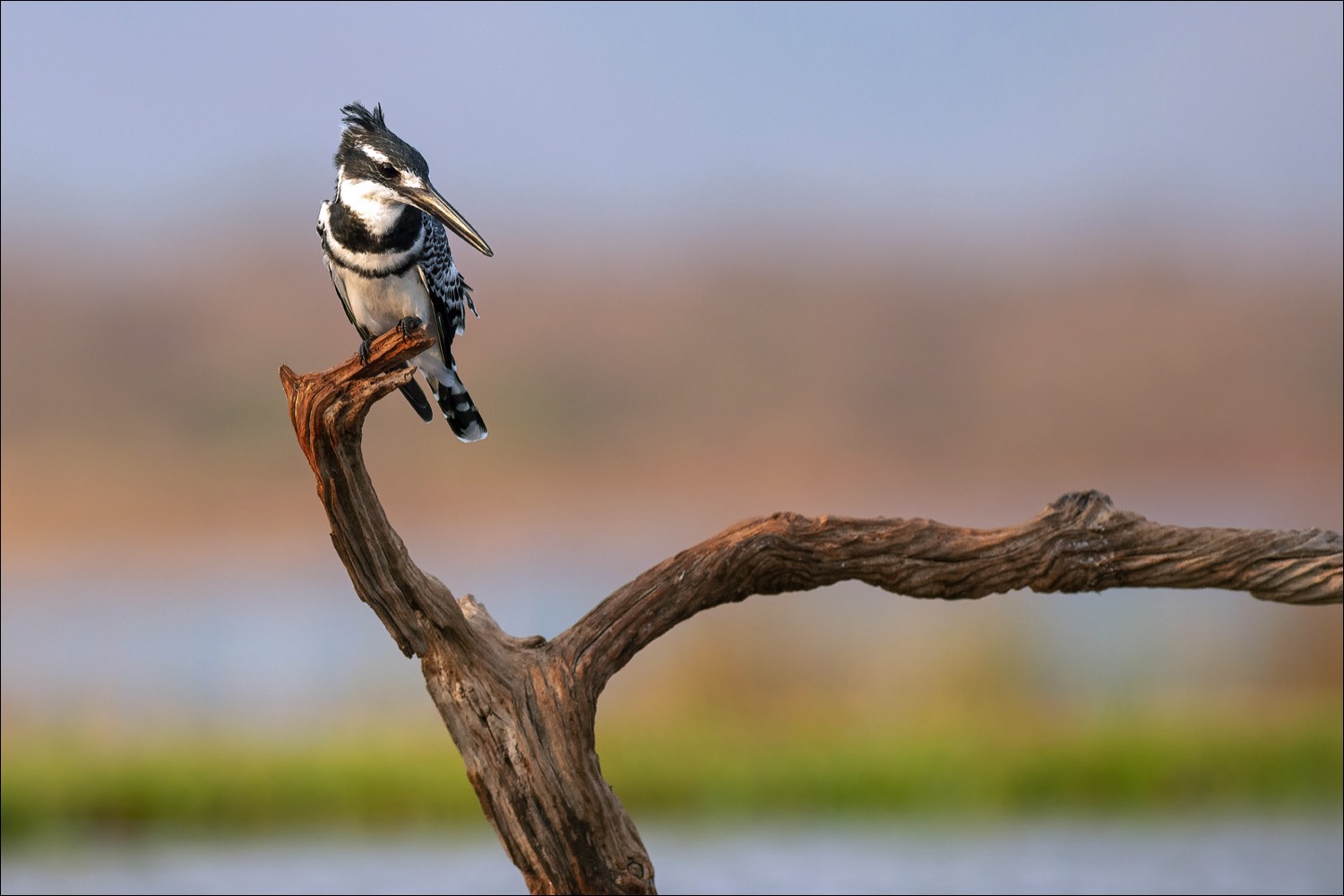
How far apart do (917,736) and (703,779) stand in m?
1.50

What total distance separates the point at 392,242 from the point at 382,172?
27 centimetres

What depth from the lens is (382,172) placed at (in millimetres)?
4801

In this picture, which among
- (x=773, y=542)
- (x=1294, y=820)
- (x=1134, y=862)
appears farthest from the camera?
(x=1294, y=820)

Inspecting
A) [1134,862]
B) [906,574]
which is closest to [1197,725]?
[1134,862]

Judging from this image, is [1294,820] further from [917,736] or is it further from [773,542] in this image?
[773,542]

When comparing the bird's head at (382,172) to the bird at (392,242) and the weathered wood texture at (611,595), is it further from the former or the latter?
the weathered wood texture at (611,595)

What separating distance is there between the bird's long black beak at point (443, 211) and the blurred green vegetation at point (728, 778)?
4954 mm

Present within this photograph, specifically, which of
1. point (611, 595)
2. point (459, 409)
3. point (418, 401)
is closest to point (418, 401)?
point (418, 401)

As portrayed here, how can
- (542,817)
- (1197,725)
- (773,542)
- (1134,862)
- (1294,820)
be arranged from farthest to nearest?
(1197,725), (1294,820), (1134,862), (773,542), (542,817)

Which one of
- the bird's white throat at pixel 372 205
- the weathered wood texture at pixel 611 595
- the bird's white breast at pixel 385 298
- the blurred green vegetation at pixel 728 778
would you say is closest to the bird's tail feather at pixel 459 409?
the bird's white breast at pixel 385 298

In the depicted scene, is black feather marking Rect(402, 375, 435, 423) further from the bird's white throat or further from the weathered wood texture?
the weathered wood texture

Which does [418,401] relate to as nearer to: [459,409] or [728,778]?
[459,409]

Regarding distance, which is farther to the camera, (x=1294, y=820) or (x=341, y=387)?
(x=1294, y=820)

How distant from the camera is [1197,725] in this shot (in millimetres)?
9234
